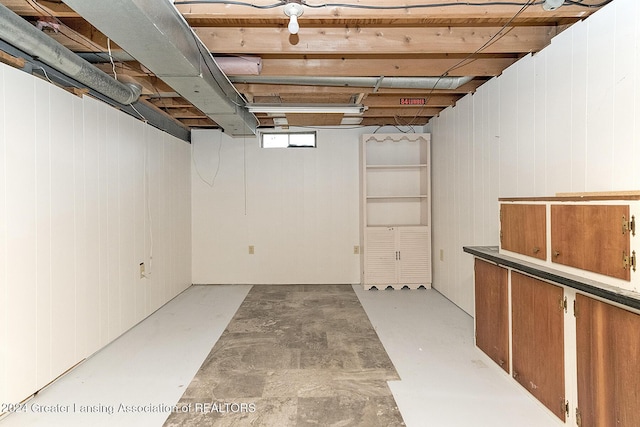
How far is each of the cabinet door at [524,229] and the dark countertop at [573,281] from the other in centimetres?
8

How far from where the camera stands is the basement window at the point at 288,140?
16.2ft

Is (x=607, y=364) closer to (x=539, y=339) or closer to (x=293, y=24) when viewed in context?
(x=539, y=339)

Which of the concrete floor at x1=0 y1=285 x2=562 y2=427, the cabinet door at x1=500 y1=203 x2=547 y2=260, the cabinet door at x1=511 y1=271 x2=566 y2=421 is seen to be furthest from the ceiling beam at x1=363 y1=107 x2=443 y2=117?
the cabinet door at x1=511 y1=271 x2=566 y2=421

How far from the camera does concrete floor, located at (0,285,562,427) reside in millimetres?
1859

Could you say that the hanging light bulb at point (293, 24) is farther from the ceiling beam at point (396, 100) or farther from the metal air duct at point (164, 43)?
the ceiling beam at point (396, 100)

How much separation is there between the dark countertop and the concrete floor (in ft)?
2.58

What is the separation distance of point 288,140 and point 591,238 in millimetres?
4059

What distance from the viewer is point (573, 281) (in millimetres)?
1539

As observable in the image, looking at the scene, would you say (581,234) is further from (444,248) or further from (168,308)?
(168,308)

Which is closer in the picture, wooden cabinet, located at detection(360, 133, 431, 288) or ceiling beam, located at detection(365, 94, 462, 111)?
ceiling beam, located at detection(365, 94, 462, 111)

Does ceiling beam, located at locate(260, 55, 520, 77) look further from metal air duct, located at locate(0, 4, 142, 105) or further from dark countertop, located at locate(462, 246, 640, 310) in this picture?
dark countertop, located at locate(462, 246, 640, 310)

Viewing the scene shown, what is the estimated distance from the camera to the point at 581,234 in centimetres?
159

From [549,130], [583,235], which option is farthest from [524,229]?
→ [549,130]

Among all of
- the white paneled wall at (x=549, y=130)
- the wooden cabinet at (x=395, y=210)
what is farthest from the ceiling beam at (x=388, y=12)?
the wooden cabinet at (x=395, y=210)
